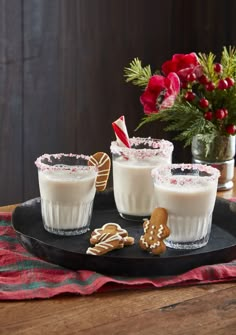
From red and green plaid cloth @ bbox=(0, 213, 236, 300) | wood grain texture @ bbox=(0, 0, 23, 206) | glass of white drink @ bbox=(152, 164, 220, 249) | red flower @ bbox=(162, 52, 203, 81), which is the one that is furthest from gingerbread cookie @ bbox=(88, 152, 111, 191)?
wood grain texture @ bbox=(0, 0, 23, 206)

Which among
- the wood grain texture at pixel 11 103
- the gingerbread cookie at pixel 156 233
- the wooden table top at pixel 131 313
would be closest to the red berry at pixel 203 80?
the gingerbread cookie at pixel 156 233

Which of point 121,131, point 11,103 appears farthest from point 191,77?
point 11,103

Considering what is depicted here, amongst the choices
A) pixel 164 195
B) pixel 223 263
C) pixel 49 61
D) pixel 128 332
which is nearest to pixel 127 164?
pixel 164 195

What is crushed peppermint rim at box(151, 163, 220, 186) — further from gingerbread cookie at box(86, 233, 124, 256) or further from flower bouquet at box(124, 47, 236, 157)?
flower bouquet at box(124, 47, 236, 157)

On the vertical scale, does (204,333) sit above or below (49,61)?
below

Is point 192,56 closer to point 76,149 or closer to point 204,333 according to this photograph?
point 204,333

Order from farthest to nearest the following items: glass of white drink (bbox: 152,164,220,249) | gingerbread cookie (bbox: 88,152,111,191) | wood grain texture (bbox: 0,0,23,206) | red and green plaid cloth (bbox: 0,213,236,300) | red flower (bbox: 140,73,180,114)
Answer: wood grain texture (bbox: 0,0,23,206) → red flower (bbox: 140,73,180,114) → gingerbread cookie (bbox: 88,152,111,191) → glass of white drink (bbox: 152,164,220,249) → red and green plaid cloth (bbox: 0,213,236,300)

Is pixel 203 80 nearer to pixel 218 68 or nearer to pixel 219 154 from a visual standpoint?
pixel 218 68
